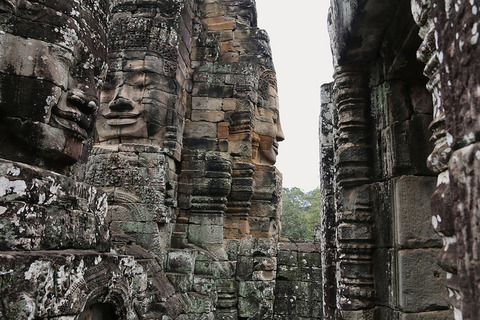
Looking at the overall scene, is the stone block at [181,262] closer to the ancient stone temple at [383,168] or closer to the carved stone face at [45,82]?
the ancient stone temple at [383,168]

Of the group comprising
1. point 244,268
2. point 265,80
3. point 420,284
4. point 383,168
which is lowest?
point 244,268

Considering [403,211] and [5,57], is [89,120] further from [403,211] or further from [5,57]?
[403,211]

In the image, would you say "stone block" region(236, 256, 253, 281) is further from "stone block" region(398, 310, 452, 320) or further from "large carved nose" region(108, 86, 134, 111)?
"stone block" region(398, 310, 452, 320)

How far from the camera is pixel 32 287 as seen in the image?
1967 mm

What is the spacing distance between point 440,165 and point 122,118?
692 cm

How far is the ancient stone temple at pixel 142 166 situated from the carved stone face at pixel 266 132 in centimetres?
3

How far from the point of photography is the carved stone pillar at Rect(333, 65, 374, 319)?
3.40m

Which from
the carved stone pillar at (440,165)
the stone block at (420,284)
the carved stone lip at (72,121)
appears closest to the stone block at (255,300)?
the stone block at (420,284)

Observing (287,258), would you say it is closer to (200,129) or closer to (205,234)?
(205,234)

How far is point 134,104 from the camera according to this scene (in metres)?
7.79

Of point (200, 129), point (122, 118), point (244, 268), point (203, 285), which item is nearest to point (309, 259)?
point (244, 268)

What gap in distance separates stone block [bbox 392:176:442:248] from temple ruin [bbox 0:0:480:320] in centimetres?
1

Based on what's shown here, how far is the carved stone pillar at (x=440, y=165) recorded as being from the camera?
4.66ft

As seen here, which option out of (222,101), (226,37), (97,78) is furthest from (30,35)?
(226,37)
